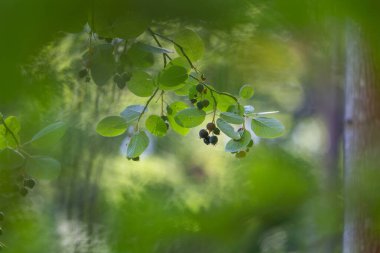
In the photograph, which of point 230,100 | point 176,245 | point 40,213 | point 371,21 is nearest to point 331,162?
point 176,245

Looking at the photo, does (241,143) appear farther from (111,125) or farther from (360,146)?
(360,146)

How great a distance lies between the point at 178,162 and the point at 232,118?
1070 millimetres

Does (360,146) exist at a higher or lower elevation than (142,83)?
higher

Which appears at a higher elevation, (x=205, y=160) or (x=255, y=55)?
(x=255, y=55)

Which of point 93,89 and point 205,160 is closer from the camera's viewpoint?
point 93,89

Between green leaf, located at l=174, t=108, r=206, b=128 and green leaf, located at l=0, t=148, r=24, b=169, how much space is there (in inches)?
4.9

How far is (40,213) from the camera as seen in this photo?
3.44 feet

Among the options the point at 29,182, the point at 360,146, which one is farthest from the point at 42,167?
the point at 360,146

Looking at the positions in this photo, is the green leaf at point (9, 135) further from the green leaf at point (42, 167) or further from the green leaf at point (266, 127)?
the green leaf at point (266, 127)

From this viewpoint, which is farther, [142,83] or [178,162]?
[178,162]

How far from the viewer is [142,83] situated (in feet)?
1.60

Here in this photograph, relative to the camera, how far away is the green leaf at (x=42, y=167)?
1.50 feet

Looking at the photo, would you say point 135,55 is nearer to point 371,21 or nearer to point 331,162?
point 371,21

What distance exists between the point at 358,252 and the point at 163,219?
1.02 ft
